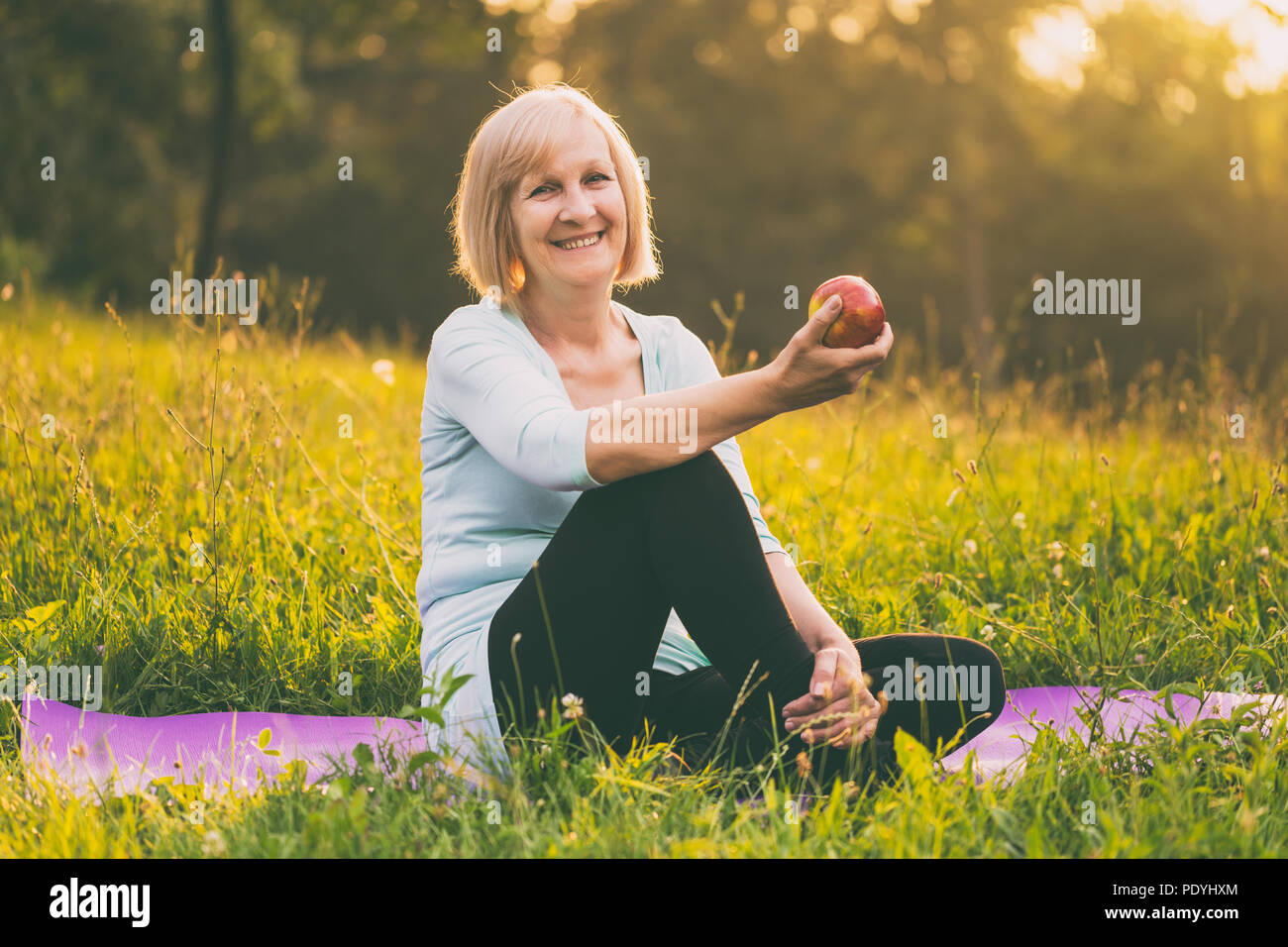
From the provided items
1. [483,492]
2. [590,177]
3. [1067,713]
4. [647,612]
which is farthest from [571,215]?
[1067,713]

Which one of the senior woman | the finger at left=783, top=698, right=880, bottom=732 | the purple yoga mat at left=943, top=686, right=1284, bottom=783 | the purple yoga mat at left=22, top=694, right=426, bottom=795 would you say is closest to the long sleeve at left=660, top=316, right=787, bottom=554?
the senior woman

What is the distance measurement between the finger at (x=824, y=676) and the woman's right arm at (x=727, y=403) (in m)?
0.46

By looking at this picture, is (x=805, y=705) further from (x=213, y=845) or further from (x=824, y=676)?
(x=213, y=845)

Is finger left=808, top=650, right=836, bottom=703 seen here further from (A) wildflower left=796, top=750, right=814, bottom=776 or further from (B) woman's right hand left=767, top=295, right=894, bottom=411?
(B) woman's right hand left=767, top=295, right=894, bottom=411

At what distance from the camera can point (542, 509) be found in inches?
92.9

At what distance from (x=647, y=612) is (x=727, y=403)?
0.41 meters

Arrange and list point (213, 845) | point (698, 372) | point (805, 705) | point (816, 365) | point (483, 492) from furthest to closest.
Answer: point (698, 372)
point (483, 492)
point (805, 705)
point (816, 365)
point (213, 845)

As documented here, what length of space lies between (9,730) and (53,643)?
0.35 m

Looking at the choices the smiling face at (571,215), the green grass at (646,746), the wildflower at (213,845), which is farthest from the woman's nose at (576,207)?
the wildflower at (213,845)

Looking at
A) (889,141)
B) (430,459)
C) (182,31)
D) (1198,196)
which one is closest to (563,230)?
(430,459)

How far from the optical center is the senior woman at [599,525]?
2.04 m

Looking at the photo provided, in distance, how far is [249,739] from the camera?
221 cm

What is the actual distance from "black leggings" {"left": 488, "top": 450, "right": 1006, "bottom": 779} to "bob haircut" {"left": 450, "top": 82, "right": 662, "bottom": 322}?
67cm

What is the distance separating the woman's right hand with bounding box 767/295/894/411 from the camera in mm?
1989
